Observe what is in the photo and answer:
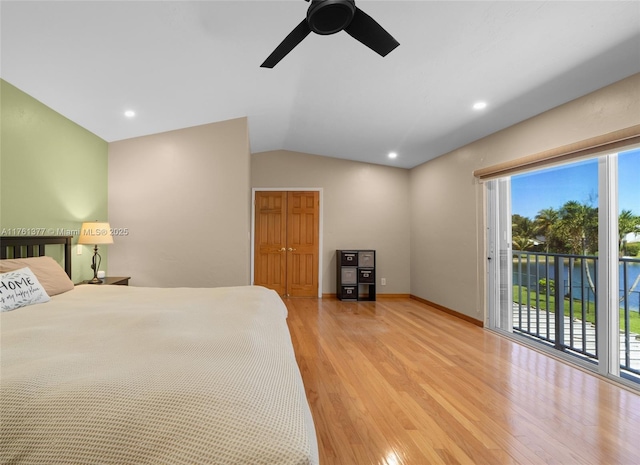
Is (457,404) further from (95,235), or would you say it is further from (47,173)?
(47,173)

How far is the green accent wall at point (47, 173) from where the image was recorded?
2.49 meters

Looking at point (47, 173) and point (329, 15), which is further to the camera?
point (47, 173)

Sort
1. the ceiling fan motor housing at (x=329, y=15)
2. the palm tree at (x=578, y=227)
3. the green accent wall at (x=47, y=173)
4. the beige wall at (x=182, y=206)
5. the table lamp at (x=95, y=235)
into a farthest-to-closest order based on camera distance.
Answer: the beige wall at (x=182, y=206), the table lamp at (x=95, y=235), the palm tree at (x=578, y=227), the green accent wall at (x=47, y=173), the ceiling fan motor housing at (x=329, y=15)

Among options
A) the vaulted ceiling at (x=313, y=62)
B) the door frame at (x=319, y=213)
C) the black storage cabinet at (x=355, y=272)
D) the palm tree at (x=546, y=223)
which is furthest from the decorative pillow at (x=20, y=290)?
the palm tree at (x=546, y=223)

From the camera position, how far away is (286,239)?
561 cm

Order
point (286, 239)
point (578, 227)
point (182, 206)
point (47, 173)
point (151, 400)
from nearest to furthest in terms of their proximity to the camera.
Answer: point (151, 400)
point (47, 173)
point (578, 227)
point (182, 206)
point (286, 239)

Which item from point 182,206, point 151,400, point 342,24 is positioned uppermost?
point 342,24

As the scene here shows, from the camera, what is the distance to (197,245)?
13.1ft

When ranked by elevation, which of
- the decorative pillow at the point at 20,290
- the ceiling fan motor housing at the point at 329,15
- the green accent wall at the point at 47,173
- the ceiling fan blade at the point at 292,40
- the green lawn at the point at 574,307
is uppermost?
the ceiling fan blade at the point at 292,40

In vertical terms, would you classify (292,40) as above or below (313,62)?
below

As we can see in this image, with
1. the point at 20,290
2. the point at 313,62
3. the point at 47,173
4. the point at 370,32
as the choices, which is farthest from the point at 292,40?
the point at 47,173

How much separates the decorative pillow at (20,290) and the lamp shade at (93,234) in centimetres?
123

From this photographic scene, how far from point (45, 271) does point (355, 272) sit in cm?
413

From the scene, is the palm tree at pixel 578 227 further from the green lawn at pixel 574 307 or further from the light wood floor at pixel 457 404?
the light wood floor at pixel 457 404
